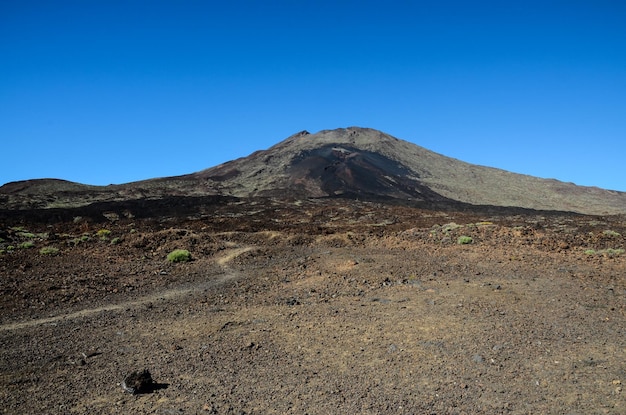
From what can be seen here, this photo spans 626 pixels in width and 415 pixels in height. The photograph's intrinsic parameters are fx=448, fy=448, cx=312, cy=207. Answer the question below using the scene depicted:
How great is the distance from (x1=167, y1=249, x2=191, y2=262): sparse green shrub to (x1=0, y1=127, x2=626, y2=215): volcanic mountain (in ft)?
157

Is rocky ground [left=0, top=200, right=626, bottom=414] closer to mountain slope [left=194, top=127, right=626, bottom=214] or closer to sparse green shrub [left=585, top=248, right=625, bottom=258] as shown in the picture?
sparse green shrub [left=585, top=248, right=625, bottom=258]

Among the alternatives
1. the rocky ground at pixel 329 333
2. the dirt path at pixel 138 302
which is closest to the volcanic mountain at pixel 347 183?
the rocky ground at pixel 329 333

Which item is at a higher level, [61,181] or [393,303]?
[61,181]

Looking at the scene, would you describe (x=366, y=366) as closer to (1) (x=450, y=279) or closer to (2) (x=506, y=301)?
(2) (x=506, y=301)

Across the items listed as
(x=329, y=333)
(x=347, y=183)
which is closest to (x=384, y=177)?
(x=347, y=183)

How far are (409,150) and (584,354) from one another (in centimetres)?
13088

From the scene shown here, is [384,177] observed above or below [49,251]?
above

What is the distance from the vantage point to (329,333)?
29.0ft

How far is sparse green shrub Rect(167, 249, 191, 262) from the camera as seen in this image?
1858 centimetres

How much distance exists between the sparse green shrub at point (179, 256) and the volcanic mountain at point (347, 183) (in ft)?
157

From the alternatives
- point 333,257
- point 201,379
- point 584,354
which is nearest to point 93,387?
point 201,379

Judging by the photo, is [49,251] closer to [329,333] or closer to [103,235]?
[103,235]

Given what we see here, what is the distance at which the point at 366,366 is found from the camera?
7277mm

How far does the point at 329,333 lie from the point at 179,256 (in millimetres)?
11546
